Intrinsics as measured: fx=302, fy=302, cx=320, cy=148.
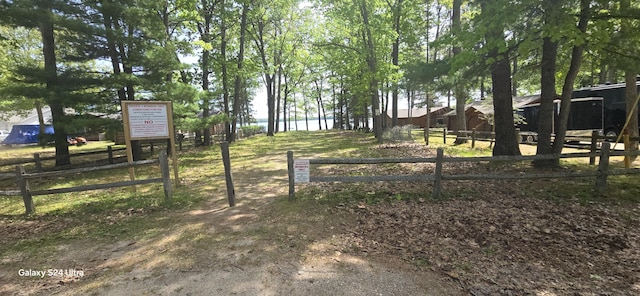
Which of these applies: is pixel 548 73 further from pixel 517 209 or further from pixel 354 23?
pixel 354 23

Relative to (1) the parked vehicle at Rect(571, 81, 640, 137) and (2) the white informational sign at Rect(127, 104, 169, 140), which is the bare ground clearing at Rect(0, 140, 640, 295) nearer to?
(2) the white informational sign at Rect(127, 104, 169, 140)

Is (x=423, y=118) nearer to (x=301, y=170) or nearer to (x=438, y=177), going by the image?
(x=438, y=177)

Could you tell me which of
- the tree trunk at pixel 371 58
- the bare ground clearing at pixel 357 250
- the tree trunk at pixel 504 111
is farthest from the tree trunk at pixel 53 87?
the tree trunk at pixel 504 111

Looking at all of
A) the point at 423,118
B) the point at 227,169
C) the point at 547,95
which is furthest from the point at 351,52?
the point at 423,118

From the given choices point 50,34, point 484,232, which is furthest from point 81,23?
point 484,232

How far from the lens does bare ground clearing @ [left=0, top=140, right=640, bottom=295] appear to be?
3320 millimetres

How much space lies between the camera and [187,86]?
12.3 m

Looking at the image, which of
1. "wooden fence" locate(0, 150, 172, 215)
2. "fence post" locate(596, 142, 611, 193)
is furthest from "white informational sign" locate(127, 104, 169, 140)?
"fence post" locate(596, 142, 611, 193)

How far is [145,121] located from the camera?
750 cm

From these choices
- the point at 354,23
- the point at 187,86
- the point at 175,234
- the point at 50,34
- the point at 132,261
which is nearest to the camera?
the point at 132,261

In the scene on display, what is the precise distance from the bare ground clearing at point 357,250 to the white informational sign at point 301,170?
544mm

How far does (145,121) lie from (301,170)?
14.0 feet

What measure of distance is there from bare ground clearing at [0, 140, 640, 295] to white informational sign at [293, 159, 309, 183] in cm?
54

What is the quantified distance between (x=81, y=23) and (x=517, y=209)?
12916mm
